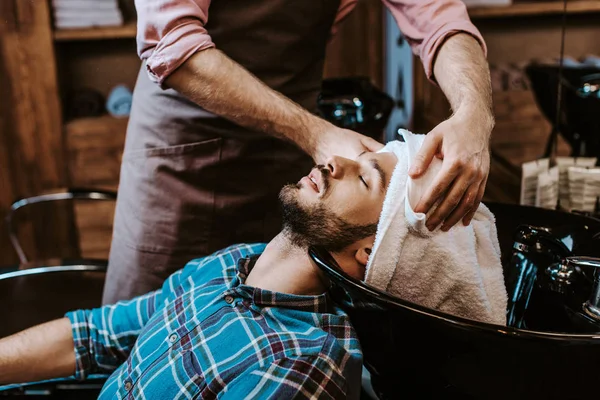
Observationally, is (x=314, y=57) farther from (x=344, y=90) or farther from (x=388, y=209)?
(x=388, y=209)

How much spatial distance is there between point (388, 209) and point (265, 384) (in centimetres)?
33

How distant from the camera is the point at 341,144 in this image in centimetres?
117

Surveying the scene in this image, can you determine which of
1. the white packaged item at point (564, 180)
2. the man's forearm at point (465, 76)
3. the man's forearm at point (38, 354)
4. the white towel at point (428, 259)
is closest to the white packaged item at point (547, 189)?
the white packaged item at point (564, 180)

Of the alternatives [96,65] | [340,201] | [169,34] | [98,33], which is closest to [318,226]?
[340,201]

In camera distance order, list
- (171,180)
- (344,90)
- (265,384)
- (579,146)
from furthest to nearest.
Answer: (344,90) → (579,146) → (171,180) → (265,384)

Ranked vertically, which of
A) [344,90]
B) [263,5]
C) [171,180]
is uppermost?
[263,5]

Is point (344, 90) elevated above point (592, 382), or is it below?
above

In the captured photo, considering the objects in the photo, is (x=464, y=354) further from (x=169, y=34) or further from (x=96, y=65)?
(x=96, y=65)

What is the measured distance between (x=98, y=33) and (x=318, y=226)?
200cm

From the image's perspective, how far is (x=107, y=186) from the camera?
117 inches

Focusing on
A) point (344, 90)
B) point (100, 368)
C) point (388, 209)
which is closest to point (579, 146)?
point (344, 90)

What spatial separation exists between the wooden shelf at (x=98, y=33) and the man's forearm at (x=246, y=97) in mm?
1665

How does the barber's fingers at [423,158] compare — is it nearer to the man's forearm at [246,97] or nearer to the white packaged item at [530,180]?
the man's forearm at [246,97]

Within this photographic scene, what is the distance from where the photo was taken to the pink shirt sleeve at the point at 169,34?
47.4 inches
